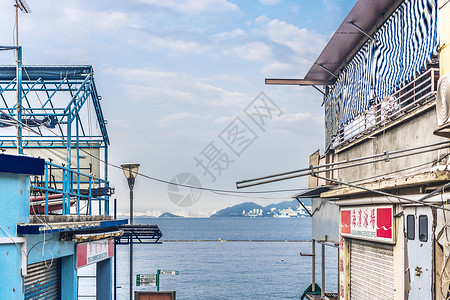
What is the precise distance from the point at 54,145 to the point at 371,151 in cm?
1442

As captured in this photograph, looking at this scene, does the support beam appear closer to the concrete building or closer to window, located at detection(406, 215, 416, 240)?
the concrete building

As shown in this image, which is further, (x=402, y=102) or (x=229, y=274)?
(x=229, y=274)

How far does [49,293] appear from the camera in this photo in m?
13.8

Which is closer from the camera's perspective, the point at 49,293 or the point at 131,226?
the point at 49,293

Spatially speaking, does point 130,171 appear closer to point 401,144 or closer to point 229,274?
point 401,144

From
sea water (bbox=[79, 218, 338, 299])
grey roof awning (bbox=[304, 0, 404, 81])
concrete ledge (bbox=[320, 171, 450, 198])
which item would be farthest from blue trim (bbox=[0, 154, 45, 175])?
sea water (bbox=[79, 218, 338, 299])

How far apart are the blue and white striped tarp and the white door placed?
3136mm

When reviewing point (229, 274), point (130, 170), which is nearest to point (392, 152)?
point (130, 170)

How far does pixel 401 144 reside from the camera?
1295 centimetres

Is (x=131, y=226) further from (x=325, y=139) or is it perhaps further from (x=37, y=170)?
(x=37, y=170)

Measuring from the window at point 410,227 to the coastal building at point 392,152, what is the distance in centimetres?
2

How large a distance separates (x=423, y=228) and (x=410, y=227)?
0.85 metres

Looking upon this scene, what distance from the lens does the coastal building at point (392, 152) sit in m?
10.1

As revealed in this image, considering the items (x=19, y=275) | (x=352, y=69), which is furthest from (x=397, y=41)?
(x=19, y=275)
